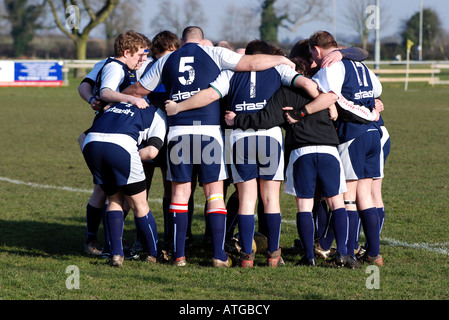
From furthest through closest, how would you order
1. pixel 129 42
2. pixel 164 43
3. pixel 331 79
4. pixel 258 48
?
pixel 164 43
pixel 129 42
pixel 258 48
pixel 331 79

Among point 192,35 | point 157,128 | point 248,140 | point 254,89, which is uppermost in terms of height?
point 192,35

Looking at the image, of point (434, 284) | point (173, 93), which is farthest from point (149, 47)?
point (434, 284)

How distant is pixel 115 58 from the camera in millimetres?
6105

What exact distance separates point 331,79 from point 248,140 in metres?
0.88

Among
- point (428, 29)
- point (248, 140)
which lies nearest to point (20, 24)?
point (428, 29)

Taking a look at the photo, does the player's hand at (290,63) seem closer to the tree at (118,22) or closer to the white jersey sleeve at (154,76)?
the white jersey sleeve at (154,76)

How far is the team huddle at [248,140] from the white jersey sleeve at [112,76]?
0.10 ft

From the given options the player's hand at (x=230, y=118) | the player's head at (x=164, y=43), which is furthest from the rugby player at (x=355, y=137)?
the player's head at (x=164, y=43)

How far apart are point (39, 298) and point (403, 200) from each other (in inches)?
223

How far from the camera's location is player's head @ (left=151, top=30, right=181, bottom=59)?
607 cm

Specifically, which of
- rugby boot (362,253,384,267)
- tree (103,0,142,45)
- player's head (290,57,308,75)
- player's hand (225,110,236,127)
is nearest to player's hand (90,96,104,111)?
player's hand (225,110,236,127)

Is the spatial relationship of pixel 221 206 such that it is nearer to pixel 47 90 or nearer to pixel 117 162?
pixel 117 162

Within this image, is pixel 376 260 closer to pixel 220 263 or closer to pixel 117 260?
pixel 220 263

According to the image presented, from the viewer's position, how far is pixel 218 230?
18.8ft
